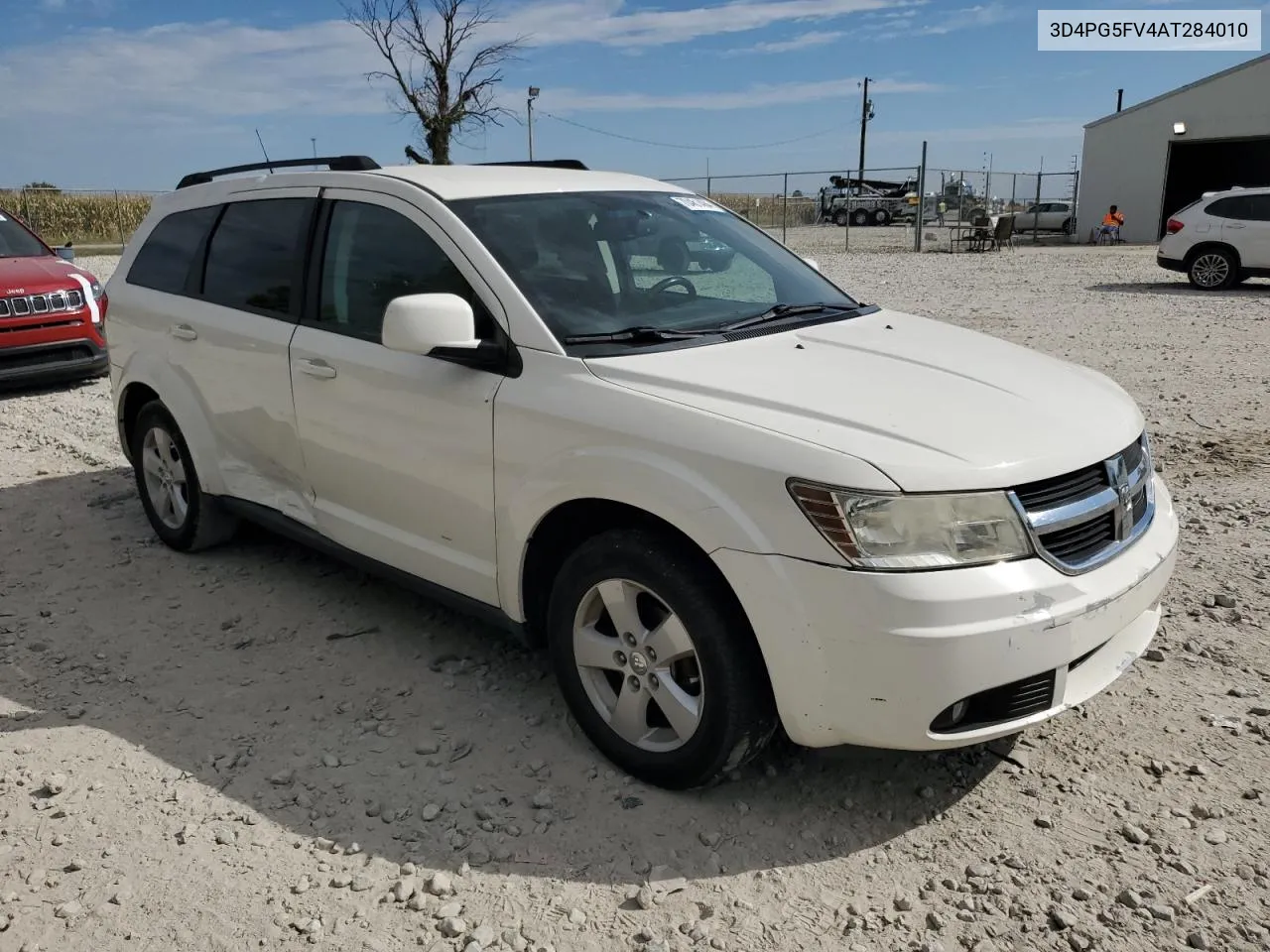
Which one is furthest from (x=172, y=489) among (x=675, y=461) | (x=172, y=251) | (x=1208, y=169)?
(x=1208, y=169)

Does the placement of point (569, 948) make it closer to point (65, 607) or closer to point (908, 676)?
point (908, 676)

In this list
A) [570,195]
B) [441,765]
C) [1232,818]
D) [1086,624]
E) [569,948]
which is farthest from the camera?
[570,195]

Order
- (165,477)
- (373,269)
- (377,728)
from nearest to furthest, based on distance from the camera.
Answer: (377,728) < (373,269) < (165,477)

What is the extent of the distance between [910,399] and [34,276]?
8.98 m

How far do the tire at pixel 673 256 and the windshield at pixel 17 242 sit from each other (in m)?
8.48

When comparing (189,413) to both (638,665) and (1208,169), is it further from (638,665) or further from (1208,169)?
(1208,169)

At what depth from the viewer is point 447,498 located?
139 inches

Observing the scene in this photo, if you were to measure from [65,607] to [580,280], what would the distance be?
2.88m

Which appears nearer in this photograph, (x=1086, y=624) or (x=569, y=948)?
(x=569, y=948)

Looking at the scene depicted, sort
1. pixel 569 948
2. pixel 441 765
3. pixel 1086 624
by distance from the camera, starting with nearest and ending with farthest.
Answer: pixel 569 948 → pixel 1086 624 → pixel 441 765

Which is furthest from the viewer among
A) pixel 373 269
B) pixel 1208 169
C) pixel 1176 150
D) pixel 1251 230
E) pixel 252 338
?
pixel 1208 169

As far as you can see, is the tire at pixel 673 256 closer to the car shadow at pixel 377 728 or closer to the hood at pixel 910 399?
the hood at pixel 910 399

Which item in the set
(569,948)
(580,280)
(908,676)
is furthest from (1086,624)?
(580,280)

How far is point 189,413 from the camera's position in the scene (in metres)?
4.80
